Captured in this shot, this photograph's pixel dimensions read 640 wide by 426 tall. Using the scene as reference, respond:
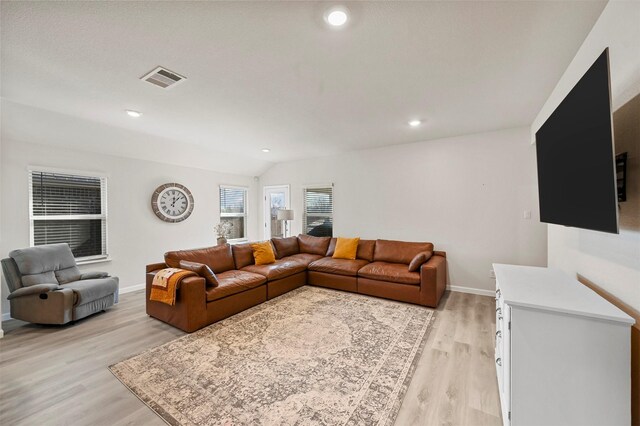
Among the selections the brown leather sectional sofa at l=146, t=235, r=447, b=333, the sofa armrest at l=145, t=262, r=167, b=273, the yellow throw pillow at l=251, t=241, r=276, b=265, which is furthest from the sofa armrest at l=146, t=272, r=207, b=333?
the yellow throw pillow at l=251, t=241, r=276, b=265

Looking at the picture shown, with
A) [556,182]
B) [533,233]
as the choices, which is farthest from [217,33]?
[533,233]

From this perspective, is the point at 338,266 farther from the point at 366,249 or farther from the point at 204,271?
the point at 204,271

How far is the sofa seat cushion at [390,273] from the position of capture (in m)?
3.66

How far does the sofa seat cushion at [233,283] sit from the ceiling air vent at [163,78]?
230cm

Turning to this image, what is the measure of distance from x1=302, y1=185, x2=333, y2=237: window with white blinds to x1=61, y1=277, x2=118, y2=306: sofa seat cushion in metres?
3.73

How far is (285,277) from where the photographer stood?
418 centimetres

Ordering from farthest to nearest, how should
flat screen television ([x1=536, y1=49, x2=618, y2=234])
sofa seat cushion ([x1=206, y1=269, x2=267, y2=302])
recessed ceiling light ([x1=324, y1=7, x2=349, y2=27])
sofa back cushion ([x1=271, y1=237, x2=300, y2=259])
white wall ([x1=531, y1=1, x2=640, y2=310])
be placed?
sofa back cushion ([x1=271, y1=237, x2=300, y2=259]) → sofa seat cushion ([x1=206, y1=269, x2=267, y2=302]) → recessed ceiling light ([x1=324, y1=7, x2=349, y2=27]) → white wall ([x1=531, y1=1, x2=640, y2=310]) → flat screen television ([x1=536, y1=49, x2=618, y2=234])

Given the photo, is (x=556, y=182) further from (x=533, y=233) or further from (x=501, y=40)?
(x=533, y=233)

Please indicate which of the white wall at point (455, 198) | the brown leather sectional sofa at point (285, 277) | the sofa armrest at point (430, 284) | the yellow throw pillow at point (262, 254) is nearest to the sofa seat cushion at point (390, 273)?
the brown leather sectional sofa at point (285, 277)

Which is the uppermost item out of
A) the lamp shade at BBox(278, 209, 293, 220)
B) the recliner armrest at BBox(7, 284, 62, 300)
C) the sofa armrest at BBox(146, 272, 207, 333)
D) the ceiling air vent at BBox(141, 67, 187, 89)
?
the ceiling air vent at BBox(141, 67, 187, 89)

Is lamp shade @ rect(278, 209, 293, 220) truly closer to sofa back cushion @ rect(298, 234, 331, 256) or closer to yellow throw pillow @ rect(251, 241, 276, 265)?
sofa back cushion @ rect(298, 234, 331, 256)

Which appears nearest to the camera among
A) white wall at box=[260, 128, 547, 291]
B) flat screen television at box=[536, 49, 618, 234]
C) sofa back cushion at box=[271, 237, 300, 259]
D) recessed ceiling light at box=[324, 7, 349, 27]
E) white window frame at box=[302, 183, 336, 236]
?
flat screen television at box=[536, 49, 618, 234]

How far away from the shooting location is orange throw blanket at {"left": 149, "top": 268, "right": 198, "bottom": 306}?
2.87 metres

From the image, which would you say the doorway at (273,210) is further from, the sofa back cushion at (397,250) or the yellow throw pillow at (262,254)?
the sofa back cushion at (397,250)
